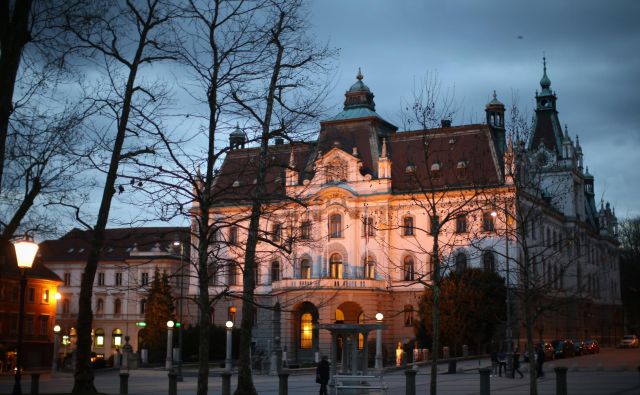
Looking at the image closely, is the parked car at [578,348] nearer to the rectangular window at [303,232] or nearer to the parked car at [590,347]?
the parked car at [590,347]

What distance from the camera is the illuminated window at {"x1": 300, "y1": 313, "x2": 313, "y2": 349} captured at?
238ft

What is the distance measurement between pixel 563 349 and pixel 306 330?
72.2 ft

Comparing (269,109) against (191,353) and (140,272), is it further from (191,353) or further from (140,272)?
(140,272)

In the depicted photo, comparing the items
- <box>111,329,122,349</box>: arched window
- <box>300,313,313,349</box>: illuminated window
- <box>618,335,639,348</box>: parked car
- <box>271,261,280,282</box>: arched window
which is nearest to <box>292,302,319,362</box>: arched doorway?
<box>300,313,313,349</box>: illuminated window

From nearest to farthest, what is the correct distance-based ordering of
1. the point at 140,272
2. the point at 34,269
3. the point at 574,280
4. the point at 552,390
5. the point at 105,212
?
the point at 105,212
the point at 552,390
the point at 34,269
the point at 574,280
the point at 140,272

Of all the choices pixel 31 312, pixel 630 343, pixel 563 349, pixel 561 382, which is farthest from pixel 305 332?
pixel 561 382

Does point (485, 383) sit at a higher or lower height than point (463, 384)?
higher

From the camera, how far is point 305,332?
7306cm

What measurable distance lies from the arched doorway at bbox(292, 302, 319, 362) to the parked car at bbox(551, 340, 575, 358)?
19975 millimetres

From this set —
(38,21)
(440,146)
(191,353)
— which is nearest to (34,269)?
(191,353)

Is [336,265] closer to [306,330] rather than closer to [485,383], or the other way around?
[306,330]

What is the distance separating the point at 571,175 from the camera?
3440 inches

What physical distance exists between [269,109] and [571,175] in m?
68.5

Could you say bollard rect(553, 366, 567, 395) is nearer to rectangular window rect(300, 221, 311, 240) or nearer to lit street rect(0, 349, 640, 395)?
lit street rect(0, 349, 640, 395)
